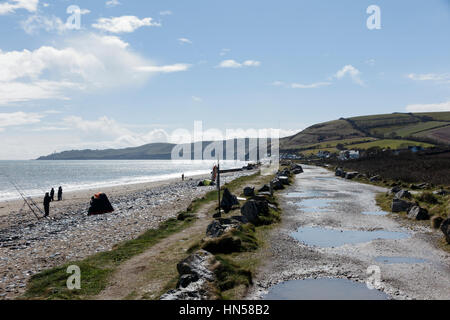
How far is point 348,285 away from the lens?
12992mm

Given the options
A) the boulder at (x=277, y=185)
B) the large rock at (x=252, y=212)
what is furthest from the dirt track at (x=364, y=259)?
the boulder at (x=277, y=185)

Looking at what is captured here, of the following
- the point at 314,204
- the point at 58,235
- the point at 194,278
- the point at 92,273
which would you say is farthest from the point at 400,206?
the point at 58,235

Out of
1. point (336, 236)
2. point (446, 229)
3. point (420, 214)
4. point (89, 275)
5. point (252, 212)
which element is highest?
point (446, 229)

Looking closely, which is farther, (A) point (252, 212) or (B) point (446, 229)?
(A) point (252, 212)

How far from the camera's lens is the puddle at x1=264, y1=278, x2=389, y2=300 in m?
11.8

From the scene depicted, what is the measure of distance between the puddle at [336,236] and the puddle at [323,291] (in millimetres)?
5840

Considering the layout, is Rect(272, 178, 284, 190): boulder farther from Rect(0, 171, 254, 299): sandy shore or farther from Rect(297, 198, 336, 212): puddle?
Rect(0, 171, 254, 299): sandy shore

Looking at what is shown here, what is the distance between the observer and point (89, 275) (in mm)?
14773

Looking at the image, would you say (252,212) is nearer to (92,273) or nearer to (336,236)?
(336,236)

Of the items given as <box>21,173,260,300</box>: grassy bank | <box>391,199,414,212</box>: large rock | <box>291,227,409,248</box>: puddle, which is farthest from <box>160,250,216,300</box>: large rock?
<box>391,199,414,212</box>: large rock

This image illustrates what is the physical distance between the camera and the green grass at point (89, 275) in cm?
1281

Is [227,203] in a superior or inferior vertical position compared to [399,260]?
superior

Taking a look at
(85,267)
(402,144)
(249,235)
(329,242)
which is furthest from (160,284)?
(402,144)

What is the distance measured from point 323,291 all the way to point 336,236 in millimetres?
9725
